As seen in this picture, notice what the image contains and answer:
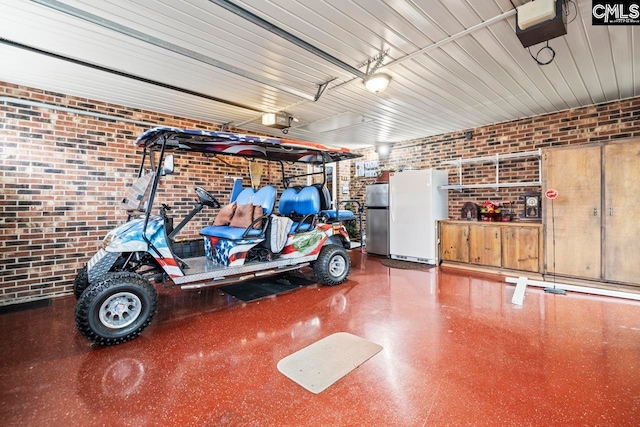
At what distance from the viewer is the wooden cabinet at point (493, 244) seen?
470 centimetres

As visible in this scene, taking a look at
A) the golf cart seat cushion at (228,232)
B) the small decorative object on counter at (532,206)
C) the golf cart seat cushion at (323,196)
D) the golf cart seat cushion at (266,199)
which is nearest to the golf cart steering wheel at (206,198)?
the golf cart seat cushion at (228,232)

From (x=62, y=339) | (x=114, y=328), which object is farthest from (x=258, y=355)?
(x=62, y=339)

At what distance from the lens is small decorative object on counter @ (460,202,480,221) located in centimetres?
564

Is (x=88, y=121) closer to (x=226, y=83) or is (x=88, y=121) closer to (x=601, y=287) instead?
(x=226, y=83)

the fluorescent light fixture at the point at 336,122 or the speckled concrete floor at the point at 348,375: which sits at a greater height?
the fluorescent light fixture at the point at 336,122

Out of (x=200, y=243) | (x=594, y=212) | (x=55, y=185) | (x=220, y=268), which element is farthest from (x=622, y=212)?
(x=55, y=185)

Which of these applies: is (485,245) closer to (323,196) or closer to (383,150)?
(323,196)

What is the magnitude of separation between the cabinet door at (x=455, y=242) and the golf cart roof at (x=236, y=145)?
268 centimetres

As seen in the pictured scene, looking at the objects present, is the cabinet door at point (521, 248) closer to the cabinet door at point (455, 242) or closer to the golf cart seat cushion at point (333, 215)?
the cabinet door at point (455, 242)

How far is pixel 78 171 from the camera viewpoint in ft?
13.5

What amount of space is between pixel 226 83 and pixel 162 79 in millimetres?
779

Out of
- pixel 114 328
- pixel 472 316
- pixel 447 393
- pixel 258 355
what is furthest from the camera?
pixel 472 316

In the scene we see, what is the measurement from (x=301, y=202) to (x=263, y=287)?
56.3 inches

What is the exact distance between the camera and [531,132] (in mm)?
5172
